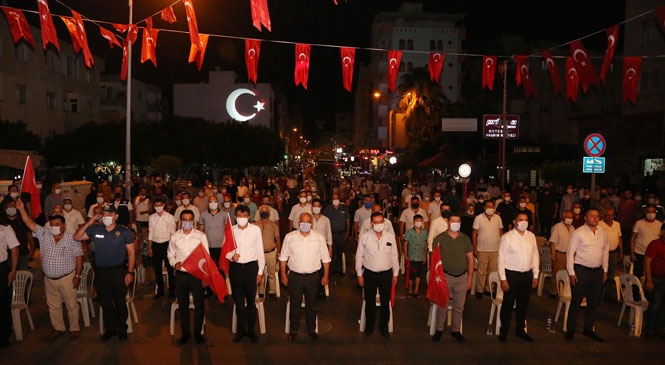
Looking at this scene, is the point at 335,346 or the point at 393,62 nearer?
the point at 335,346

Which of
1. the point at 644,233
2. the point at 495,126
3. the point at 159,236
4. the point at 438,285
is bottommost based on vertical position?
the point at 438,285

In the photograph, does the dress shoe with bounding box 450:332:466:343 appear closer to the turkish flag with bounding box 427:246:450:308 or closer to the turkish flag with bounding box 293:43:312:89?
the turkish flag with bounding box 427:246:450:308

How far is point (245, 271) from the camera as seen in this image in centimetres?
719

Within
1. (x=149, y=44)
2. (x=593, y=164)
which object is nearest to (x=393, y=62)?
(x=593, y=164)

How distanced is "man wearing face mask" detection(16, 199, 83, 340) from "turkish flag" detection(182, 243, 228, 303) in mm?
1629

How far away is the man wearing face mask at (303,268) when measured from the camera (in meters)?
7.19

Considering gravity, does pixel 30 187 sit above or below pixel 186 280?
above

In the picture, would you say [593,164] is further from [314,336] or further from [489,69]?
[314,336]

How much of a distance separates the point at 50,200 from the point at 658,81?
1089 inches

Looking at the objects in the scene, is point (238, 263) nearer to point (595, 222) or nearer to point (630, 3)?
point (595, 222)

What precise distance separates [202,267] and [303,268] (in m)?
1.33

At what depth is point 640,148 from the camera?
26875mm

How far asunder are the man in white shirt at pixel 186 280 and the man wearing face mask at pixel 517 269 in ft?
13.3

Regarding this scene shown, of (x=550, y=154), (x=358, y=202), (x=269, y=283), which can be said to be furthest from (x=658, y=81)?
(x=269, y=283)
